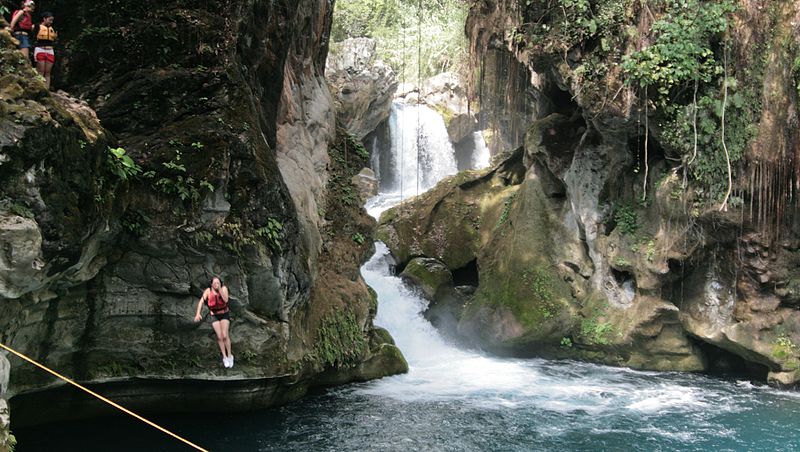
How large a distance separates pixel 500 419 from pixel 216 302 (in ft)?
17.0

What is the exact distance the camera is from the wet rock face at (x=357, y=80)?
2633 centimetres

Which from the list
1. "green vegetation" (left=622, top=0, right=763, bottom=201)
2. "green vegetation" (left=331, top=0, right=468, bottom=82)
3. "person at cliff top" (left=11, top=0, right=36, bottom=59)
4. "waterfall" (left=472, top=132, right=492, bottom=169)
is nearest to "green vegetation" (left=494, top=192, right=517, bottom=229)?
"green vegetation" (left=622, top=0, right=763, bottom=201)

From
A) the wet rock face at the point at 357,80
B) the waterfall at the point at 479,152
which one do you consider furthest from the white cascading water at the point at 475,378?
the waterfall at the point at 479,152

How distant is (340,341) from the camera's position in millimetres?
13312

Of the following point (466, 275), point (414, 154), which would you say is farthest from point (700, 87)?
point (414, 154)

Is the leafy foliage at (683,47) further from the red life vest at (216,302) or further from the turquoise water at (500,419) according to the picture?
the red life vest at (216,302)

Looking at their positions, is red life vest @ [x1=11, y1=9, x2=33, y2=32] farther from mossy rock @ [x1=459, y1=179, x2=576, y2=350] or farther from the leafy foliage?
mossy rock @ [x1=459, y1=179, x2=576, y2=350]

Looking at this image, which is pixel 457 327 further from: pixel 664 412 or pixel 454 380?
pixel 664 412

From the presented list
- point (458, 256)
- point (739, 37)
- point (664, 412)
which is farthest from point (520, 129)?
point (664, 412)

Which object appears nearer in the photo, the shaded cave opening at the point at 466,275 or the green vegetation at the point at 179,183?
the green vegetation at the point at 179,183

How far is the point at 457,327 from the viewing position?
1764 cm

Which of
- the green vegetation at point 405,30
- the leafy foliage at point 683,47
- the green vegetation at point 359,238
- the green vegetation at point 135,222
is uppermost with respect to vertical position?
the green vegetation at point 405,30

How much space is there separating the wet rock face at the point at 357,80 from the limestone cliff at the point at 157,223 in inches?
535

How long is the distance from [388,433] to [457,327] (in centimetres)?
710
